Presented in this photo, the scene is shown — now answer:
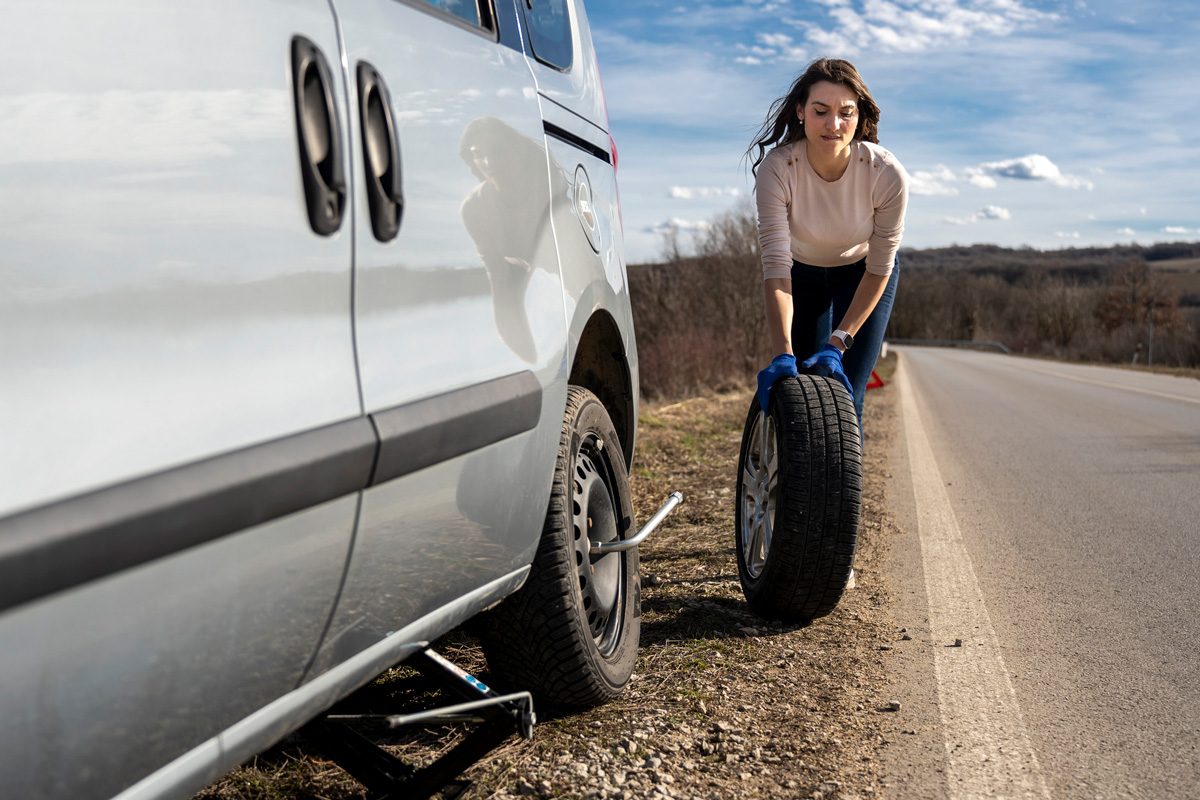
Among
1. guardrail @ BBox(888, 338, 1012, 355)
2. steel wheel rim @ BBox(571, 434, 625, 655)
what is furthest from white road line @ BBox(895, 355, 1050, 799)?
guardrail @ BBox(888, 338, 1012, 355)

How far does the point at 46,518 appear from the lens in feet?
3.81

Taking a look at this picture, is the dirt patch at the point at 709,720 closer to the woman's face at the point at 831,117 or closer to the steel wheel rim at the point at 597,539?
the steel wheel rim at the point at 597,539

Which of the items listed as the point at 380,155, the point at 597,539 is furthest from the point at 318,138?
the point at 597,539

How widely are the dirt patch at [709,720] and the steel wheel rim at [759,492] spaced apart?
20 cm

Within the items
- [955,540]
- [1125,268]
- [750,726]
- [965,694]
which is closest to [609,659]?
[750,726]

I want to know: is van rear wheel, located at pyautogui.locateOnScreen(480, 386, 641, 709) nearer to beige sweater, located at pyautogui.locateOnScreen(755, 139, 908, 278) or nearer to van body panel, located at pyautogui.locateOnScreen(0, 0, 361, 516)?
van body panel, located at pyautogui.locateOnScreen(0, 0, 361, 516)

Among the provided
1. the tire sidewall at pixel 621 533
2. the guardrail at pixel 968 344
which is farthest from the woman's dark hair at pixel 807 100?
the guardrail at pixel 968 344

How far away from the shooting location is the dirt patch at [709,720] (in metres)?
2.48

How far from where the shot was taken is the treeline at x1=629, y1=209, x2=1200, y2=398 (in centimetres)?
3478

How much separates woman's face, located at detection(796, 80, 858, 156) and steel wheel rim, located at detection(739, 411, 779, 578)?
3.33 feet

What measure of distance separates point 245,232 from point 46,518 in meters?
0.50

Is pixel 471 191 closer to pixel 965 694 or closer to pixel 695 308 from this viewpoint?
pixel 965 694

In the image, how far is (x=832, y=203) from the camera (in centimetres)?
414

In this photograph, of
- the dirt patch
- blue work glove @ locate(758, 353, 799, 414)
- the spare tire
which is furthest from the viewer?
blue work glove @ locate(758, 353, 799, 414)
